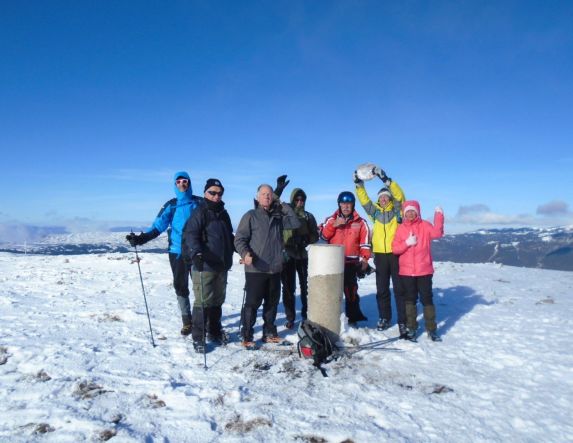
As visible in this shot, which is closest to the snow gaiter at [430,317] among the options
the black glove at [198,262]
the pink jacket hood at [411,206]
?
the pink jacket hood at [411,206]

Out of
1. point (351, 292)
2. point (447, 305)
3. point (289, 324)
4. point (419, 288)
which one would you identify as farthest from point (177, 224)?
point (447, 305)

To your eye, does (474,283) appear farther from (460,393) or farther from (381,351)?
(460,393)

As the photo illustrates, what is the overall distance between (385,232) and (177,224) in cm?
401

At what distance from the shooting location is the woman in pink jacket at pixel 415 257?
22.9 feet

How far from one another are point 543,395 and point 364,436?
111 inches

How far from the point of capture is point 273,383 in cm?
515

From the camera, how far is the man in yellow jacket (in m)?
7.37

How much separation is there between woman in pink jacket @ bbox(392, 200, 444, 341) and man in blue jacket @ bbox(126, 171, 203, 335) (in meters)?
3.92

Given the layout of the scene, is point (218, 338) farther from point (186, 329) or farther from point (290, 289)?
point (290, 289)

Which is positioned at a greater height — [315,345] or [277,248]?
[277,248]

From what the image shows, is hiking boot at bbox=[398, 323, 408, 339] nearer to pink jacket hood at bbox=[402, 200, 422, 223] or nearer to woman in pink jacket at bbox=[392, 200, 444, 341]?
woman in pink jacket at bbox=[392, 200, 444, 341]

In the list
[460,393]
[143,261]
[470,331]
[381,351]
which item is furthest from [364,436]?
[143,261]

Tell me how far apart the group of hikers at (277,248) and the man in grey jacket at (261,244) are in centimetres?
2

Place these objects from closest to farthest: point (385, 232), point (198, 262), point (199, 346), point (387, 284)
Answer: point (198, 262) < point (199, 346) < point (385, 232) < point (387, 284)
